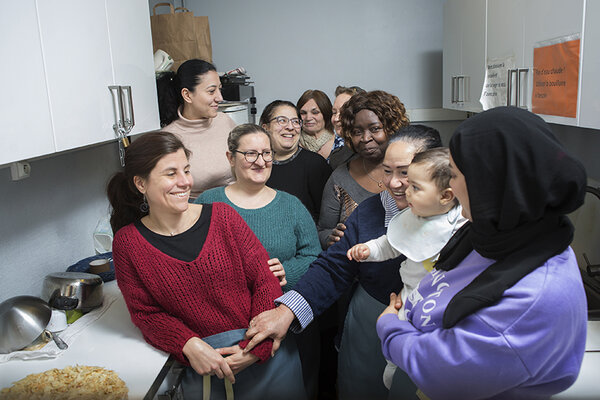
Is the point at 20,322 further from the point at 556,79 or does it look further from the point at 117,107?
the point at 556,79

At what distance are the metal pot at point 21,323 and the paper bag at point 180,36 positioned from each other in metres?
1.47

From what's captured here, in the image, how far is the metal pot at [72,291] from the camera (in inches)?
61.3

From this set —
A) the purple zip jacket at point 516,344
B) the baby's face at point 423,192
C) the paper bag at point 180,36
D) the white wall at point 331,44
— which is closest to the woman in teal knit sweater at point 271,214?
the baby's face at point 423,192

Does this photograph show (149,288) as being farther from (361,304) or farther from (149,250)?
(361,304)

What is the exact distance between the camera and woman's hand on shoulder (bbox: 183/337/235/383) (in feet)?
4.25

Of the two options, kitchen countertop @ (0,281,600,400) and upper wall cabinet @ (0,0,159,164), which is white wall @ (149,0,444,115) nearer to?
upper wall cabinet @ (0,0,159,164)

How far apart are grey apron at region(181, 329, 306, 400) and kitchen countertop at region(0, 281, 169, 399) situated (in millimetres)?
139

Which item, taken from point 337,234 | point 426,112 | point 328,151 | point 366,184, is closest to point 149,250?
point 337,234

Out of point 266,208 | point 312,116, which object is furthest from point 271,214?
point 312,116

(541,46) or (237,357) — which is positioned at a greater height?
(541,46)

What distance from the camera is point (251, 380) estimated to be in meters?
1.42

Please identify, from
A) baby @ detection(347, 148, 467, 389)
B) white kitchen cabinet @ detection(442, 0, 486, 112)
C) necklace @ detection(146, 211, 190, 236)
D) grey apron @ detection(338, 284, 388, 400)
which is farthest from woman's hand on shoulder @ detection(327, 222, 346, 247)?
white kitchen cabinet @ detection(442, 0, 486, 112)

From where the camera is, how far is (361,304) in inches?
57.9

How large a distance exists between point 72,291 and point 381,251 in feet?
3.40
